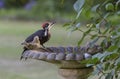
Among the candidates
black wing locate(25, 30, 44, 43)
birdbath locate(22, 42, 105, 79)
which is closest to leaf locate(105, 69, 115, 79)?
birdbath locate(22, 42, 105, 79)

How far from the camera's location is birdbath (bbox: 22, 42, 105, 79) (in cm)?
368

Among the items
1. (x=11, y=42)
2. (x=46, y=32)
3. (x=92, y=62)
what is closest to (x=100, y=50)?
(x=46, y=32)

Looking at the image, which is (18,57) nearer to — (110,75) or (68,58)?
(68,58)

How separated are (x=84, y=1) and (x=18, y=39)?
32.4 feet

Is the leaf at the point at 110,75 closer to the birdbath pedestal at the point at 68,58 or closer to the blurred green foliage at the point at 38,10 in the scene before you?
the birdbath pedestal at the point at 68,58

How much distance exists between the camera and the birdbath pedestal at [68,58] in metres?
3.68

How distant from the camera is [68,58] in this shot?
12.0 feet

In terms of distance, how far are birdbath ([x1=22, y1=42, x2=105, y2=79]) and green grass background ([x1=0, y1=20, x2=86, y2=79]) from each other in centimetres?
159

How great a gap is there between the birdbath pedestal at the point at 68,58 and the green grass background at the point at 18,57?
158 cm

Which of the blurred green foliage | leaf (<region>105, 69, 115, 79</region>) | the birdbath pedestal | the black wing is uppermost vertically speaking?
the blurred green foliage

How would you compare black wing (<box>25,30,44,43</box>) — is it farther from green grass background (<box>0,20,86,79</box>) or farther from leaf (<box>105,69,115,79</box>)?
green grass background (<box>0,20,86,79</box>)

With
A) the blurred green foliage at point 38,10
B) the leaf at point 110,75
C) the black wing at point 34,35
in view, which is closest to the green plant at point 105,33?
the leaf at point 110,75

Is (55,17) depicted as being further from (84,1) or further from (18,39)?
(84,1)

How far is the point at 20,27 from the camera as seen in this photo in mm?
14961
